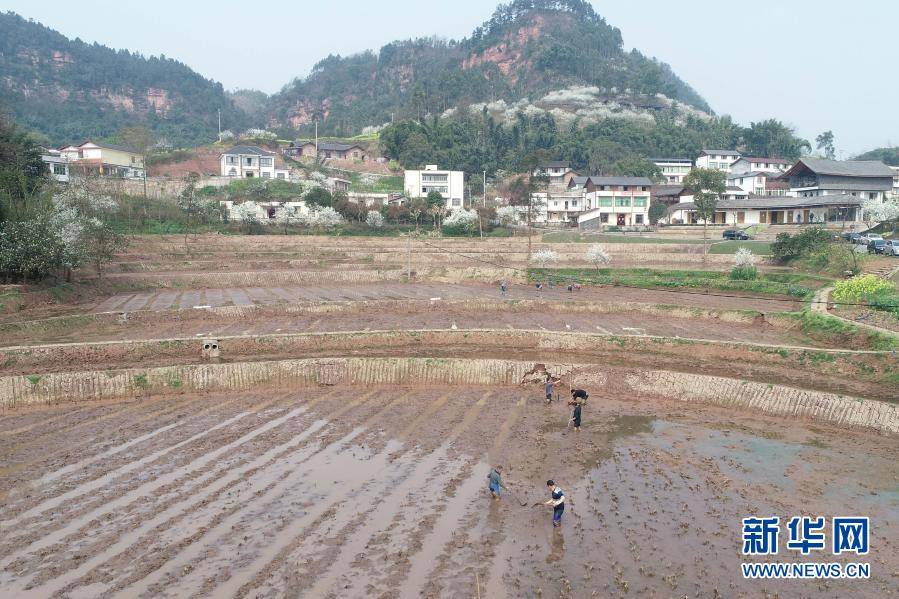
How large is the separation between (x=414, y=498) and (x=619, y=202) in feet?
211

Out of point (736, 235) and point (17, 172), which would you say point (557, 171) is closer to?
point (736, 235)

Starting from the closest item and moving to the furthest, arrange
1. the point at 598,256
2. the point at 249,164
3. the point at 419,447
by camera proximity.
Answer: the point at 419,447, the point at 598,256, the point at 249,164

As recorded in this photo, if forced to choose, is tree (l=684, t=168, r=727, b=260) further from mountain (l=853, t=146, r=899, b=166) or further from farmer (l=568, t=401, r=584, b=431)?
mountain (l=853, t=146, r=899, b=166)

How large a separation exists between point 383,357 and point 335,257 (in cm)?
2821

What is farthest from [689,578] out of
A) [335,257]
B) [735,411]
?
[335,257]

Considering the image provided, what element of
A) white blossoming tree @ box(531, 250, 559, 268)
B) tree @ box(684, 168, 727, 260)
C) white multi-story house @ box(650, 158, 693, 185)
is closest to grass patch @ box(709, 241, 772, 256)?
tree @ box(684, 168, 727, 260)

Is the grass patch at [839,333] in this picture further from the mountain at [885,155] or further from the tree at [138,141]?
the mountain at [885,155]

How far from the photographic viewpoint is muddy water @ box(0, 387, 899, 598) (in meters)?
12.3

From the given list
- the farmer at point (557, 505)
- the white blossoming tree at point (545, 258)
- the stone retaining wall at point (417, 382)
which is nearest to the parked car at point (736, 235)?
the white blossoming tree at point (545, 258)

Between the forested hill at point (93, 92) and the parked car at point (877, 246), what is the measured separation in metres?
126

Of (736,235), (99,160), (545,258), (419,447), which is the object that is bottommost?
(419,447)

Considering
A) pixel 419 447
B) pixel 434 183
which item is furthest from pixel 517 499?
pixel 434 183

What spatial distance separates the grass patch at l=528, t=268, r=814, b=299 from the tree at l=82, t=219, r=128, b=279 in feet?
101

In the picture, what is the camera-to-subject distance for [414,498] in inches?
621
